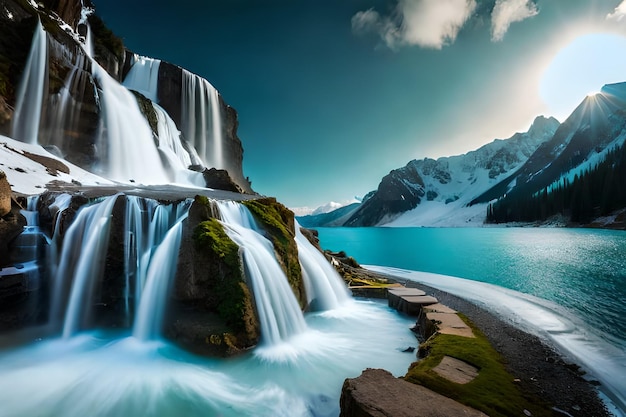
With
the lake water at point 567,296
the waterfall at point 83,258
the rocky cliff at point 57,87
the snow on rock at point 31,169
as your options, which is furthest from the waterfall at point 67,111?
the lake water at point 567,296

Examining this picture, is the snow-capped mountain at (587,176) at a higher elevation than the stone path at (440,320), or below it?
higher

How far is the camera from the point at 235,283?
8484mm

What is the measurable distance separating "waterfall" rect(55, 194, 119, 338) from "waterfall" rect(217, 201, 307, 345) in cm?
405

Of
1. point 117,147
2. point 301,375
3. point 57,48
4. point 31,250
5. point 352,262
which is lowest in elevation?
point 301,375

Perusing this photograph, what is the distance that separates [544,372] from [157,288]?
34.4ft

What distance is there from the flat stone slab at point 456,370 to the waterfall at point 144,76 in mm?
45506

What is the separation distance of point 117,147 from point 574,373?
30087 millimetres

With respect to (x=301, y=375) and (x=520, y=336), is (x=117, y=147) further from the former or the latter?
(x=520, y=336)

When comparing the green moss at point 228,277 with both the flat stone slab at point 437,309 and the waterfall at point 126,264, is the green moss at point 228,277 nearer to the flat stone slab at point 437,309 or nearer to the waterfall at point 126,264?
the waterfall at point 126,264

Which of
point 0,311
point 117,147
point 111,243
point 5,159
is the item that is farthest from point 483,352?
point 117,147

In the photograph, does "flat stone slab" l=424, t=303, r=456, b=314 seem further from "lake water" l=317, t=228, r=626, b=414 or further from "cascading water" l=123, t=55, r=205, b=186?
"cascading water" l=123, t=55, r=205, b=186

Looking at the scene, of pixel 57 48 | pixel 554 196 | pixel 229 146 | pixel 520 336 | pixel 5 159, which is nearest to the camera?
pixel 520 336

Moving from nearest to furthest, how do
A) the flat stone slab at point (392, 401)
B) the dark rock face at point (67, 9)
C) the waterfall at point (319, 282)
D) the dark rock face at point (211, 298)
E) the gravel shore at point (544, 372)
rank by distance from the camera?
the flat stone slab at point (392, 401) < the gravel shore at point (544, 372) < the dark rock face at point (211, 298) < the waterfall at point (319, 282) < the dark rock face at point (67, 9)

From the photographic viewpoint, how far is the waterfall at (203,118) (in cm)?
4406
